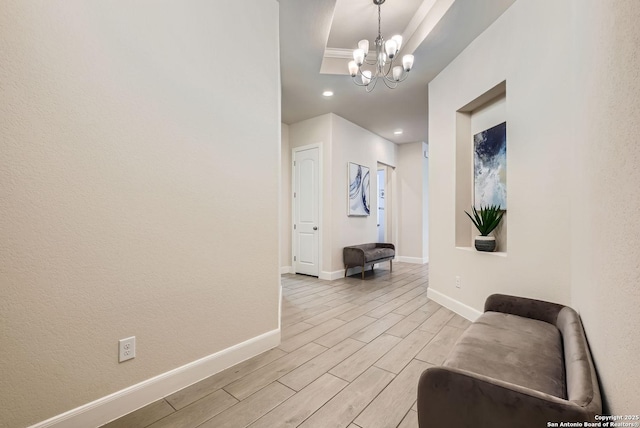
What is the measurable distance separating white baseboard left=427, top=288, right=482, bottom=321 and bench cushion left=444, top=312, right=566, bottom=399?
1024 millimetres

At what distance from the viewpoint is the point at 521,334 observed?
59.4 inches

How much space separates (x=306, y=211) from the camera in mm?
4973

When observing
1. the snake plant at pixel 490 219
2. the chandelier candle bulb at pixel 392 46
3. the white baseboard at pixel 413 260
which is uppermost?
the chandelier candle bulb at pixel 392 46

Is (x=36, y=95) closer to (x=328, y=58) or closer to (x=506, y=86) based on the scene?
(x=328, y=58)

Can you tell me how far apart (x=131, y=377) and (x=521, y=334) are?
2153 millimetres

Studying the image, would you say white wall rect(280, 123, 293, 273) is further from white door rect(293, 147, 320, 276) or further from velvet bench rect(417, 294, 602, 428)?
velvet bench rect(417, 294, 602, 428)

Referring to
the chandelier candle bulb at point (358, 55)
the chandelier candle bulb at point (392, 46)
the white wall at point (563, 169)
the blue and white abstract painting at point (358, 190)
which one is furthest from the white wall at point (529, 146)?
the blue and white abstract painting at point (358, 190)

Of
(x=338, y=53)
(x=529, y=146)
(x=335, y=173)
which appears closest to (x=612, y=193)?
(x=529, y=146)

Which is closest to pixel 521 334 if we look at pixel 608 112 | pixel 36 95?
pixel 608 112

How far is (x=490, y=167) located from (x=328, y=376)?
2462 mm

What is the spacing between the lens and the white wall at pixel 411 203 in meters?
6.37

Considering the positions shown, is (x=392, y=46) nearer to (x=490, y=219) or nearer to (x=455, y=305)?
(x=490, y=219)

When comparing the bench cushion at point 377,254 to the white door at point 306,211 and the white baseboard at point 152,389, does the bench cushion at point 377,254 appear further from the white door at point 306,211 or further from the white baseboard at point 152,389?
the white baseboard at point 152,389

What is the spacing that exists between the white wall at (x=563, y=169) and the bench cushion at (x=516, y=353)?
0.62ft
